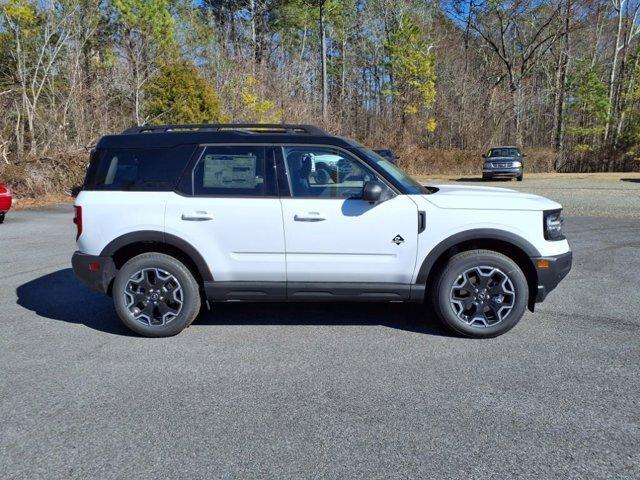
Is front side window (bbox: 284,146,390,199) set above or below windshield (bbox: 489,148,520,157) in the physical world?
below

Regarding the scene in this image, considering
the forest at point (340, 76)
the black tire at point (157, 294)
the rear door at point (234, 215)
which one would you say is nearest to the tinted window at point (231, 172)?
the rear door at point (234, 215)

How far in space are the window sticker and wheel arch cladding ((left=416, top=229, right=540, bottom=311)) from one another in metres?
1.71

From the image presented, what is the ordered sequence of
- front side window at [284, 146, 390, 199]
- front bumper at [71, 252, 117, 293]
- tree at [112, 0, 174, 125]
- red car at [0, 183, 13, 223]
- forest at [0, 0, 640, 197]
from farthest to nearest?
1. tree at [112, 0, 174, 125]
2. forest at [0, 0, 640, 197]
3. red car at [0, 183, 13, 223]
4. front bumper at [71, 252, 117, 293]
5. front side window at [284, 146, 390, 199]

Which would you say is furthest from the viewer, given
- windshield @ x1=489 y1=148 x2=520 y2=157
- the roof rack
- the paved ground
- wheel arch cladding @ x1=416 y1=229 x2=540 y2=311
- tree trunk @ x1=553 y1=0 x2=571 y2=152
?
tree trunk @ x1=553 y1=0 x2=571 y2=152

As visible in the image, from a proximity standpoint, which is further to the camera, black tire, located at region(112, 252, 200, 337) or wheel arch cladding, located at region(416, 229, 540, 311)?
black tire, located at region(112, 252, 200, 337)

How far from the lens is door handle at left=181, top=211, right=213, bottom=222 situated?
179 inches

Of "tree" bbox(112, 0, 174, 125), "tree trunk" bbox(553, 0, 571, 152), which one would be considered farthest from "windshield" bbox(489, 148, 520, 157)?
"tree" bbox(112, 0, 174, 125)

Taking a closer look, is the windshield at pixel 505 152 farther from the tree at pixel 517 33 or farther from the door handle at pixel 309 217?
the door handle at pixel 309 217

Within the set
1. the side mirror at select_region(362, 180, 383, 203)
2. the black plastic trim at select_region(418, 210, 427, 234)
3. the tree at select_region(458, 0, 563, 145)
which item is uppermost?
the tree at select_region(458, 0, 563, 145)

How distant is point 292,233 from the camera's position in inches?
178

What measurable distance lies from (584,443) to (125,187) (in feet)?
13.3

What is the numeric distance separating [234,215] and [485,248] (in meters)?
2.29

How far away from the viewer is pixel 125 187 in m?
4.67

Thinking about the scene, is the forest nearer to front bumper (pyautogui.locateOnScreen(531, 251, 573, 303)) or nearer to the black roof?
the black roof
